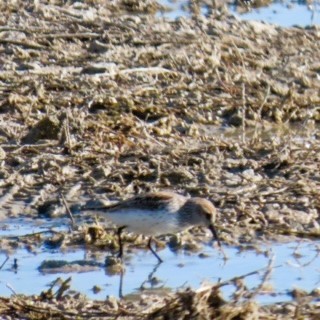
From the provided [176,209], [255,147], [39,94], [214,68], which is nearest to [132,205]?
[176,209]

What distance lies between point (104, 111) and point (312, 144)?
182 centimetres

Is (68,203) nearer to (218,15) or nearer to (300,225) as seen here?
(300,225)

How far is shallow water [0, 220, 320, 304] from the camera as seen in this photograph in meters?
8.22

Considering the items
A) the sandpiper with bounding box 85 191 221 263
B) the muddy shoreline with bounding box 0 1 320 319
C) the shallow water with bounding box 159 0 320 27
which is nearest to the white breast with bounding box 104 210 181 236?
the sandpiper with bounding box 85 191 221 263

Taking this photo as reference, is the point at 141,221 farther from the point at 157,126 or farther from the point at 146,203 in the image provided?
the point at 157,126

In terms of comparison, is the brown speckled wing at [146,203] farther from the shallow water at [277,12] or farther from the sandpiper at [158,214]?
→ the shallow water at [277,12]

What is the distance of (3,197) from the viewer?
32.6 ft

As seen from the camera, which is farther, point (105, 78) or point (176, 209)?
point (105, 78)

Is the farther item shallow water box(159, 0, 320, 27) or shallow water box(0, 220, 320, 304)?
shallow water box(159, 0, 320, 27)

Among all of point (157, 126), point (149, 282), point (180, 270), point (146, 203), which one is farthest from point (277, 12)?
point (149, 282)

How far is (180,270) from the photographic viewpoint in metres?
8.63

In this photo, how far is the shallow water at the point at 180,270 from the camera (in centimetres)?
822

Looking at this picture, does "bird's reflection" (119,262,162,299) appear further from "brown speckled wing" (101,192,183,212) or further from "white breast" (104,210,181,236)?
"brown speckled wing" (101,192,183,212)

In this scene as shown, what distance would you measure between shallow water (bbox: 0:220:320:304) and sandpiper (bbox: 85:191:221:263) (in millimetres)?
153
